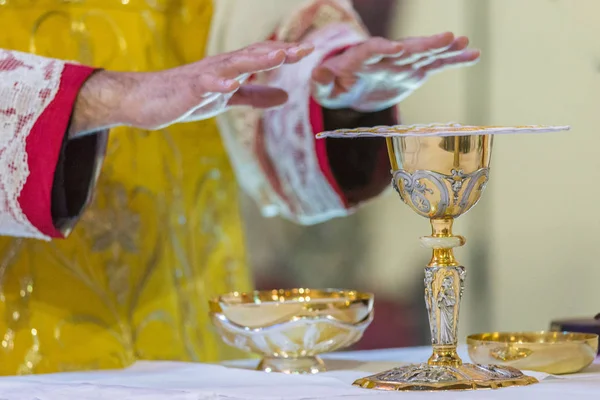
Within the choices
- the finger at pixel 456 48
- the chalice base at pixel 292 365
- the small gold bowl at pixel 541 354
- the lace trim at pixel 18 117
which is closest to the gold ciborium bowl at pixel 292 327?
the chalice base at pixel 292 365

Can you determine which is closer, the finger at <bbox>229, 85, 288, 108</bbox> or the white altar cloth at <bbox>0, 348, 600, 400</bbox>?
the white altar cloth at <bbox>0, 348, 600, 400</bbox>

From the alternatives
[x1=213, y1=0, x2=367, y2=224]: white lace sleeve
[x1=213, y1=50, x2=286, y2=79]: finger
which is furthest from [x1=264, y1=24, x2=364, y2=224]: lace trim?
[x1=213, y1=50, x2=286, y2=79]: finger

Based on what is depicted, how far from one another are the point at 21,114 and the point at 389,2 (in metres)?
0.77

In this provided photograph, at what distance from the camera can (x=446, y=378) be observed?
76 cm

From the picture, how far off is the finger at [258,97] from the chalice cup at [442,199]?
327 millimetres

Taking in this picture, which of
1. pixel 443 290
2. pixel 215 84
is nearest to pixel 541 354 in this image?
pixel 443 290

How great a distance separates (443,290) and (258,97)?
40 centimetres

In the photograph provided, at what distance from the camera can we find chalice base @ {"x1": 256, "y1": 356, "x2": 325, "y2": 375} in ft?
3.17

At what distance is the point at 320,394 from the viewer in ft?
2.57

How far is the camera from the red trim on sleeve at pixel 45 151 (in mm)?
991

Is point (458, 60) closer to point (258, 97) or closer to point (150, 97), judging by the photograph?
point (258, 97)

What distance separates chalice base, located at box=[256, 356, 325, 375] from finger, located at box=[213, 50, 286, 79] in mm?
272

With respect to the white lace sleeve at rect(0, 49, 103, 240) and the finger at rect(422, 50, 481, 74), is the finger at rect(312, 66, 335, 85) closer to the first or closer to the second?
the finger at rect(422, 50, 481, 74)

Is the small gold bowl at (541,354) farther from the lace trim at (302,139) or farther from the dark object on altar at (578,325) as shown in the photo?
the lace trim at (302,139)
